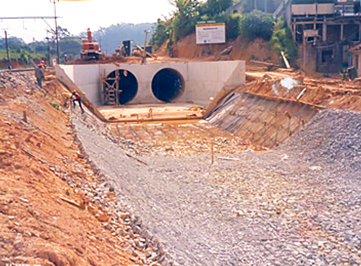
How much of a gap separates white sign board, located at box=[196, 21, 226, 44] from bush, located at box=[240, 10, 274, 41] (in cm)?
276

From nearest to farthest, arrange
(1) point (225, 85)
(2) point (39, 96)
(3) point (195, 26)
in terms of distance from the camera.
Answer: (2) point (39, 96)
(1) point (225, 85)
(3) point (195, 26)

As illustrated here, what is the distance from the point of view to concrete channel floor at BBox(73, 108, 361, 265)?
33.5 feet

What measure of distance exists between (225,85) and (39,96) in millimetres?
14412

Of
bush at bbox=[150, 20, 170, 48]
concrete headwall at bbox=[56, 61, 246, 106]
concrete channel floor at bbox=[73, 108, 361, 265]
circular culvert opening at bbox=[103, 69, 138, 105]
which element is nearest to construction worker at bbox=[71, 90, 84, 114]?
concrete headwall at bbox=[56, 61, 246, 106]

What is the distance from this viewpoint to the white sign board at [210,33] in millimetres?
46469

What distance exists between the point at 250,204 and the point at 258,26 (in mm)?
32754

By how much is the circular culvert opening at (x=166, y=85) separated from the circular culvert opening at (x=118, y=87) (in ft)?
7.65

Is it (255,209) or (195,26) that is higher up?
(195,26)

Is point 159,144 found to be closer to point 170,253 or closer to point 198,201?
point 198,201

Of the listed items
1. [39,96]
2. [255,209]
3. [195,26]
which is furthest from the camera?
[195,26]

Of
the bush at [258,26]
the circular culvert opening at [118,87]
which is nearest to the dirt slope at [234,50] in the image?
the bush at [258,26]

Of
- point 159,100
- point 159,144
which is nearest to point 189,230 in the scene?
point 159,144

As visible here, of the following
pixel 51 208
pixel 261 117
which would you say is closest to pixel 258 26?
pixel 261 117

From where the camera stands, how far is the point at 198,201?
1377 cm
